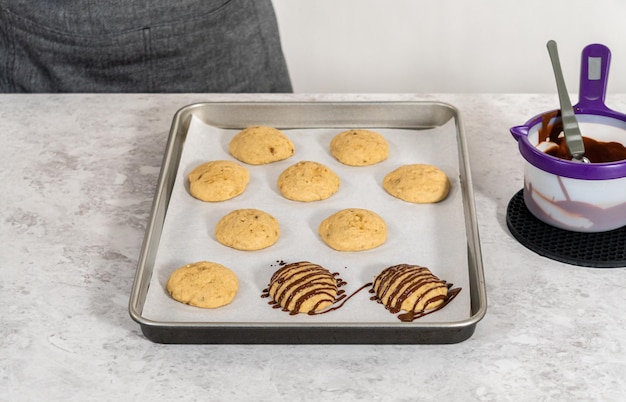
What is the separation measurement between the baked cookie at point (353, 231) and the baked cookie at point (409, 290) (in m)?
0.08

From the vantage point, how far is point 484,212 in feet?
3.80

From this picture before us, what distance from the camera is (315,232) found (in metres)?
Answer: 1.11

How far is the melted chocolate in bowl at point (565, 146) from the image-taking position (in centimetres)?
107

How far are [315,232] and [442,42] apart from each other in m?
1.33

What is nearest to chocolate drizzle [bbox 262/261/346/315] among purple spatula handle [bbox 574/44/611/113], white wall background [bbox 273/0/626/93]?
purple spatula handle [bbox 574/44/611/113]

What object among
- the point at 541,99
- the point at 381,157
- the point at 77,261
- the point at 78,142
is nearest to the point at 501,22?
the point at 541,99

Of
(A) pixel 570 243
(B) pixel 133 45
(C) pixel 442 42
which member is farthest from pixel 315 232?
(C) pixel 442 42

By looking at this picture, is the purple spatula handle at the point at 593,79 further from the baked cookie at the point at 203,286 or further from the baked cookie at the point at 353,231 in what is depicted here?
the baked cookie at the point at 203,286

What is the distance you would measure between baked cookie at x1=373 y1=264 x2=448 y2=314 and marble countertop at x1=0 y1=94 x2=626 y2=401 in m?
0.05

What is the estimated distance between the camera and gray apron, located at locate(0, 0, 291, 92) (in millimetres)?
1572

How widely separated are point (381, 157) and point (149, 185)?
36 centimetres

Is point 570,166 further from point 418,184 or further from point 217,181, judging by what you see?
point 217,181

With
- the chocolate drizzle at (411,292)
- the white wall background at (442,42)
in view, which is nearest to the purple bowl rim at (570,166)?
the chocolate drizzle at (411,292)

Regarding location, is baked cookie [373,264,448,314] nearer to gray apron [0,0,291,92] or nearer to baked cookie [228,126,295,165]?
baked cookie [228,126,295,165]
